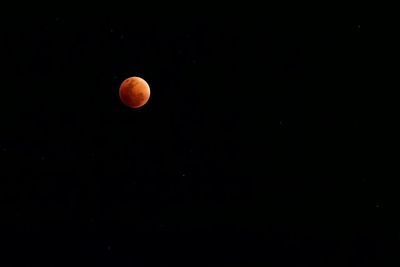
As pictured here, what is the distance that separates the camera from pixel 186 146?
2.83 feet

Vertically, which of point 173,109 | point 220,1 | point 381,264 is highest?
point 220,1

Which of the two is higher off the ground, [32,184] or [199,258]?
[32,184]

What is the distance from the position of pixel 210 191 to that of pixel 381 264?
1.04 ft

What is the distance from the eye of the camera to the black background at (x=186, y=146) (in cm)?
81

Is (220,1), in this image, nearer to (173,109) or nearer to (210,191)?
(173,109)

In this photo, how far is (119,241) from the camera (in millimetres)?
856

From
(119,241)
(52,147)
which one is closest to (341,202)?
(119,241)

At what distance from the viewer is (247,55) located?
2.82 feet

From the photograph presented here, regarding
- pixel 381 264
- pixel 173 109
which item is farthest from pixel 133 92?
pixel 381 264

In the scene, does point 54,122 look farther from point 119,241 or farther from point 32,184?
point 119,241

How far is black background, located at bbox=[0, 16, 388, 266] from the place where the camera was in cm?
81

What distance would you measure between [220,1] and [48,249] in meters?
0.46

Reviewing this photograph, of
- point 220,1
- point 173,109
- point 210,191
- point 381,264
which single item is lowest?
point 381,264

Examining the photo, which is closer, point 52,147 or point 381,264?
point 52,147
